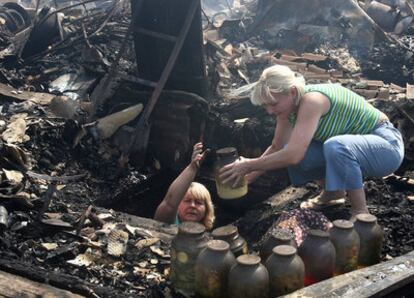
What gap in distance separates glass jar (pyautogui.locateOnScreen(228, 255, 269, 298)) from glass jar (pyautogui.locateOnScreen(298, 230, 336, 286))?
434 millimetres

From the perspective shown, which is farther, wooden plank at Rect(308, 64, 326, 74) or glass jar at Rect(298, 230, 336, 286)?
wooden plank at Rect(308, 64, 326, 74)

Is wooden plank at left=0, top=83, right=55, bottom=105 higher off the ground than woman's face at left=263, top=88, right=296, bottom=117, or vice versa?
woman's face at left=263, top=88, right=296, bottom=117

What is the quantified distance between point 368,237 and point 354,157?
2.87ft

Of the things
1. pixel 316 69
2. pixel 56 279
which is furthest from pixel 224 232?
pixel 316 69

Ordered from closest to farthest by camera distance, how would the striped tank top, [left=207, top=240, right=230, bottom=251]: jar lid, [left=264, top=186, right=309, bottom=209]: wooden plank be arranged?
[left=207, top=240, right=230, bottom=251]: jar lid, the striped tank top, [left=264, top=186, right=309, bottom=209]: wooden plank

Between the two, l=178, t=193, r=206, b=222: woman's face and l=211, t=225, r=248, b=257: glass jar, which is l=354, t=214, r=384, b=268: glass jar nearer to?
l=211, t=225, r=248, b=257: glass jar

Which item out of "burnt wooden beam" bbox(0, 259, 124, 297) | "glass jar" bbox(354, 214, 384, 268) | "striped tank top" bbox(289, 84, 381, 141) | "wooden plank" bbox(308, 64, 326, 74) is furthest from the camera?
"wooden plank" bbox(308, 64, 326, 74)

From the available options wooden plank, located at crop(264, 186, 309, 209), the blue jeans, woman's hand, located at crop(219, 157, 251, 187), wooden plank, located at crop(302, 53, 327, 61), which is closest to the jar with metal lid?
woman's hand, located at crop(219, 157, 251, 187)

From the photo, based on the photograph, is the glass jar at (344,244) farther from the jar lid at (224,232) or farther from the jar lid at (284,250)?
the jar lid at (224,232)

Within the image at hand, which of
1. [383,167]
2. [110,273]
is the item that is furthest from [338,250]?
[110,273]

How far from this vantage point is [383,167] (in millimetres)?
4879

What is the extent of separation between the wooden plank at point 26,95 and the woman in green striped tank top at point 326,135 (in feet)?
14.8

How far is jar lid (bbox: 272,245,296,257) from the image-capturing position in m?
3.49

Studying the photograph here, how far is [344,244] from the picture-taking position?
3832mm
